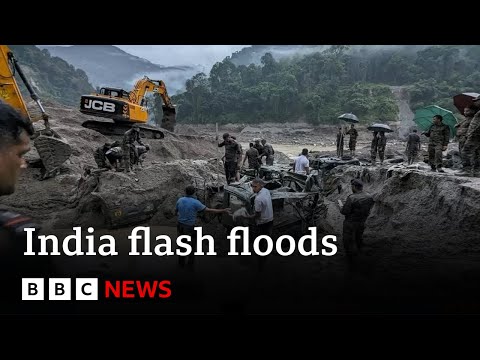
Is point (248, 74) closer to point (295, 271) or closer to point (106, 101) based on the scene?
point (106, 101)

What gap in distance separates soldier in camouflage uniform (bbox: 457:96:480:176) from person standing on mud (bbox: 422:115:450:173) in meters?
0.69

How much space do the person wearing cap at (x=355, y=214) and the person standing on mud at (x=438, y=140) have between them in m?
3.25

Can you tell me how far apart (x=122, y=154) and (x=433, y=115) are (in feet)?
24.3

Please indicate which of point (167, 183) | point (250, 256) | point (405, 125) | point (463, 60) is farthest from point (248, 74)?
point (250, 256)

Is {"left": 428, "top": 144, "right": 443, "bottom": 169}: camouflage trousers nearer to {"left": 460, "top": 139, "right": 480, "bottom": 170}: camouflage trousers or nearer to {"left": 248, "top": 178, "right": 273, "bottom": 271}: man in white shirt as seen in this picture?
{"left": 460, "top": 139, "right": 480, "bottom": 170}: camouflage trousers

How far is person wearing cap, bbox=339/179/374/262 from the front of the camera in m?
5.45

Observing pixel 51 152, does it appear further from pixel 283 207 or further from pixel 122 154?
pixel 283 207

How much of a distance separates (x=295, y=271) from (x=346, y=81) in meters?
39.9

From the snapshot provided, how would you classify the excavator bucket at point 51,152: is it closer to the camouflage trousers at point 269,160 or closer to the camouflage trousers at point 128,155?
the camouflage trousers at point 128,155

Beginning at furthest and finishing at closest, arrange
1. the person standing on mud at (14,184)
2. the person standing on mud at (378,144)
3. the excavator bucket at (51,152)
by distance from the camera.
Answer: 1. the person standing on mud at (378,144)
2. the excavator bucket at (51,152)
3. the person standing on mud at (14,184)

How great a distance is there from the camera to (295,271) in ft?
18.4

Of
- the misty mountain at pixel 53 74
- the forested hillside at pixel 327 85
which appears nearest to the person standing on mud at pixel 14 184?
the forested hillside at pixel 327 85

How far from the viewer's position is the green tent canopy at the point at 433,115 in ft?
27.1

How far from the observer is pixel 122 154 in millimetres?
8633
